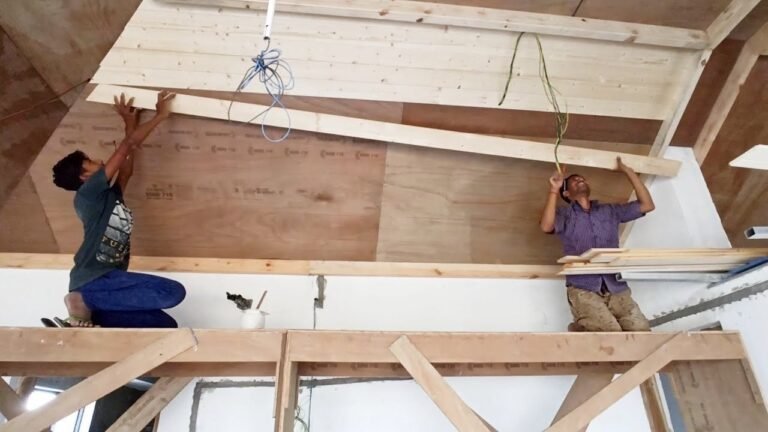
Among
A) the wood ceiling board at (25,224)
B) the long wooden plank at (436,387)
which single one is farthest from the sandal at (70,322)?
the long wooden plank at (436,387)

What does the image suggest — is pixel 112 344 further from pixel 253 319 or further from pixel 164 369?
pixel 253 319

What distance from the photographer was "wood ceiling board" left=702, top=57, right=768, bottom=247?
2.51 metres

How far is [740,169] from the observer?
2.79m

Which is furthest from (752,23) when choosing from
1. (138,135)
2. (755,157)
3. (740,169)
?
(138,135)

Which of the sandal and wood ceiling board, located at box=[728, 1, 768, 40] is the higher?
wood ceiling board, located at box=[728, 1, 768, 40]

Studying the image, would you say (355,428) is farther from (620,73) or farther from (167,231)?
(620,73)

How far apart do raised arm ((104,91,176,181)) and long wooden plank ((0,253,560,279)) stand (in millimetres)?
692

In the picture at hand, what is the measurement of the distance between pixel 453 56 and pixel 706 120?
1.53 m

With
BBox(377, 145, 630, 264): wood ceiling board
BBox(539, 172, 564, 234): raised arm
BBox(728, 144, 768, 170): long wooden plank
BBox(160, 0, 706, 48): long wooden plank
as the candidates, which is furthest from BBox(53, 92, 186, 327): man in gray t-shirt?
BBox(728, 144, 768, 170): long wooden plank

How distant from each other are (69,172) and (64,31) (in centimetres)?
60

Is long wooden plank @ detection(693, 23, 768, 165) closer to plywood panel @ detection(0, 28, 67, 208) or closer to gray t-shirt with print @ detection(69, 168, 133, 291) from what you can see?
gray t-shirt with print @ detection(69, 168, 133, 291)

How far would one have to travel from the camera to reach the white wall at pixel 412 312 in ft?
7.95

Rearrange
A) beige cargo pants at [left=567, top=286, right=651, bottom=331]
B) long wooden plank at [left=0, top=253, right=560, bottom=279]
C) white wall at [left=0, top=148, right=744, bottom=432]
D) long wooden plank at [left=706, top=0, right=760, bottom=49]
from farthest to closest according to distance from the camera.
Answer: long wooden plank at [left=0, top=253, right=560, bottom=279] → white wall at [left=0, top=148, right=744, bottom=432] → beige cargo pants at [left=567, top=286, right=651, bottom=331] → long wooden plank at [left=706, top=0, right=760, bottom=49]

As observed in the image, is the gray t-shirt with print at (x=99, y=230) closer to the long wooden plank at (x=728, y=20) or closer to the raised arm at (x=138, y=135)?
the raised arm at (x=138, y=135)
